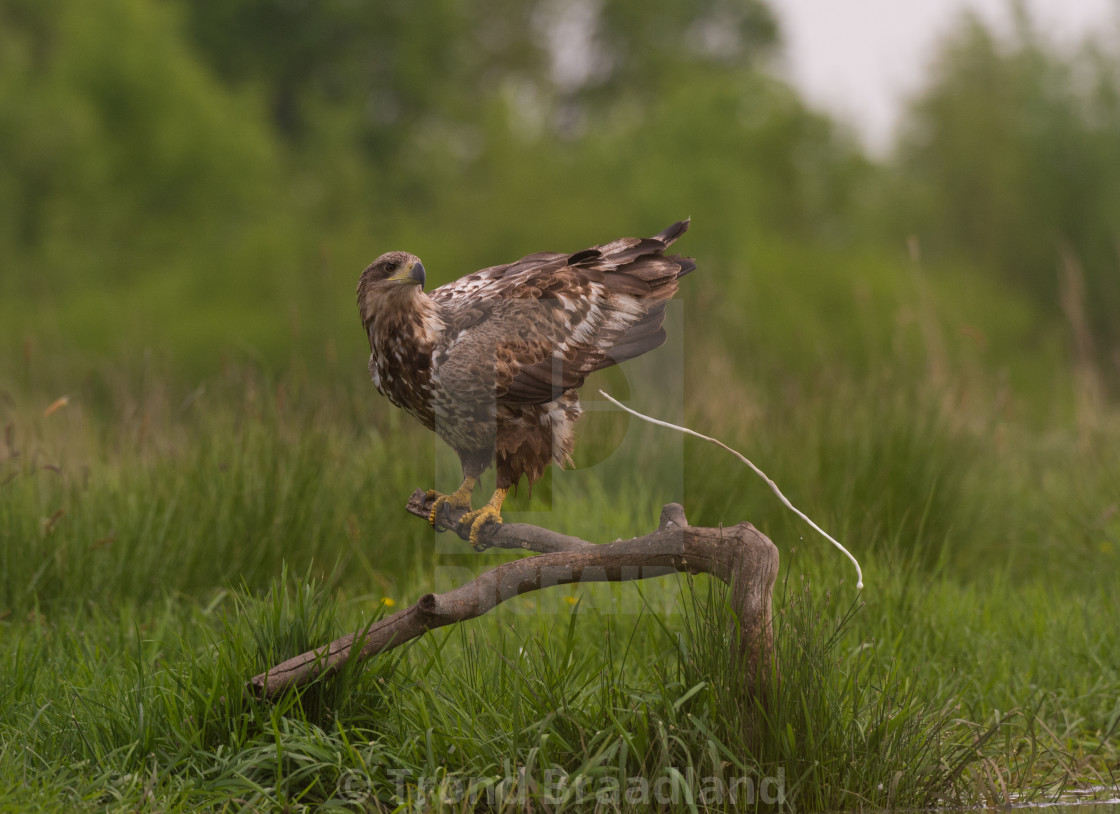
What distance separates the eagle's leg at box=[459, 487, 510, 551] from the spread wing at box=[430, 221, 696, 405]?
→ 35cm

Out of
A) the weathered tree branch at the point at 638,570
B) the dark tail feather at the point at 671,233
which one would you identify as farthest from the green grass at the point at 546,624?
the dark tail feather at the point at 671,233

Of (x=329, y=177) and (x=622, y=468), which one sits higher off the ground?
(x=329, y=177)

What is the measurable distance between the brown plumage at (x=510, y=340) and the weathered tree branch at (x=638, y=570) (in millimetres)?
283

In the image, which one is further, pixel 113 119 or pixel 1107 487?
pixel 113 119

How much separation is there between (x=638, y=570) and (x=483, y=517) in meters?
0.54

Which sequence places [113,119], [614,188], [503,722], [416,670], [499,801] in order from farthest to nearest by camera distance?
[614,188] → [113,119] → [416,670] → [503,722] → [499,801]

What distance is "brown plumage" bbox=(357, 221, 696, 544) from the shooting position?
122 inches

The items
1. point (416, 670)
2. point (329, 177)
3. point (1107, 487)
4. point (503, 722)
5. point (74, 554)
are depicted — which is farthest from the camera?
point (329, 177)

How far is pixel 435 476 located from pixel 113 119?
1836cm

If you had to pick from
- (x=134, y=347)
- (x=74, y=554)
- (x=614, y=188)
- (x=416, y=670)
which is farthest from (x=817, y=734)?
(x=614, y=188)

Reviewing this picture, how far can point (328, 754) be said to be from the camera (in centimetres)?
342

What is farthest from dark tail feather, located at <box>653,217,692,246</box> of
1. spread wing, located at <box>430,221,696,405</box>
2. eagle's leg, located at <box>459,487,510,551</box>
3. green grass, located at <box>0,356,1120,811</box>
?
green grass, located at <box>0,356,1120,811</box>

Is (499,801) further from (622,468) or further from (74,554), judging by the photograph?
(622,468)

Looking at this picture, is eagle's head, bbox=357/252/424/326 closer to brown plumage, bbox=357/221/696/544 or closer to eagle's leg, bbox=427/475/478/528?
brown plumage, bbox=357/221/696/544
